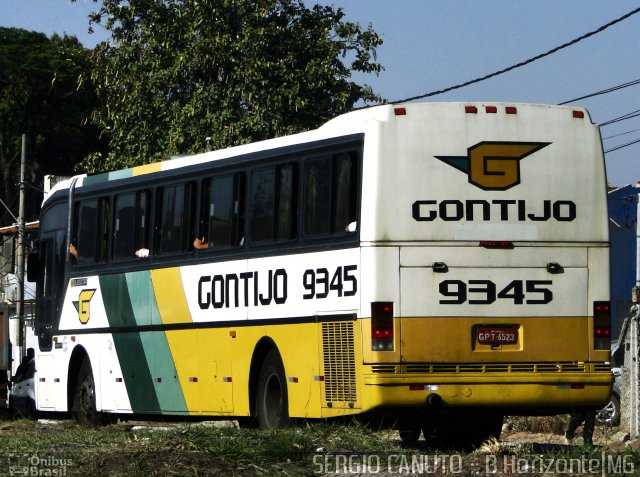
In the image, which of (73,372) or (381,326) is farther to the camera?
(73,372)

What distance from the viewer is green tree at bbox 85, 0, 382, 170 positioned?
36.9m

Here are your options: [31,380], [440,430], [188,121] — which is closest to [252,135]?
[188,121]

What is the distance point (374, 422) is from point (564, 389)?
1.82 m

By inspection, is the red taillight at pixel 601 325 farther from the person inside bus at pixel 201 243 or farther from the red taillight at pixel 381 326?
the person inside bus at pixel 201 243

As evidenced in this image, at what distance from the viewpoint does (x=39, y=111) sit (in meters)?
61.3

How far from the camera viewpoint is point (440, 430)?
15.5 meters

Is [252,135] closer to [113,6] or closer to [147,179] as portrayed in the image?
[113,6]

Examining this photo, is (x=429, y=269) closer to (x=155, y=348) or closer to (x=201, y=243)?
(x=201, y=243)

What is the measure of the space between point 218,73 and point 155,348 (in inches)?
802

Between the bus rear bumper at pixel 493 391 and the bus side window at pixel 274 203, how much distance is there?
245 cm

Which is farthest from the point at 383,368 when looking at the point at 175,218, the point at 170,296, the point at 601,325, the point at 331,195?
the point at 175,218

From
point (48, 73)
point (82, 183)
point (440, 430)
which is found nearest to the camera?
point (440, 430)

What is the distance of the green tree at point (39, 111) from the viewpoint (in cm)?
5950

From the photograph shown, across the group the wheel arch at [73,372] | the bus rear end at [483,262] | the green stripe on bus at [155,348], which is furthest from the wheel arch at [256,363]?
the wheel arch at [73,372]
